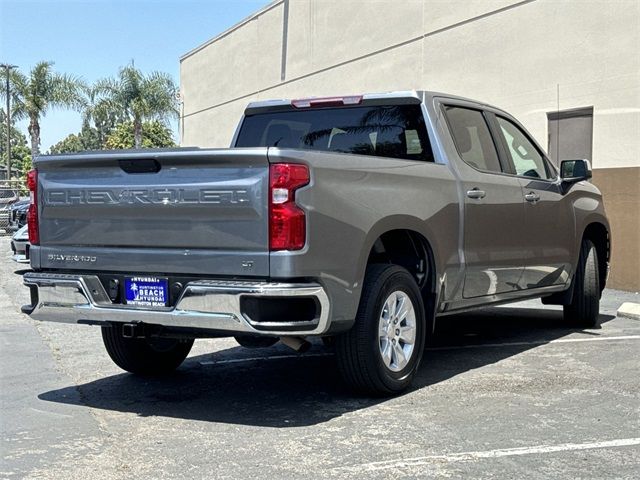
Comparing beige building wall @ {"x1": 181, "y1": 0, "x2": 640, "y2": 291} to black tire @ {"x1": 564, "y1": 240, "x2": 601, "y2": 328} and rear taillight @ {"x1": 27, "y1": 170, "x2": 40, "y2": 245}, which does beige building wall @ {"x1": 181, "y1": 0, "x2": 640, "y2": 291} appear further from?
rear taillight @ {"x1": 27, "y1": 170, "x2": 40, "y2": 245}

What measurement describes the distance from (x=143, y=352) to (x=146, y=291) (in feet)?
4.52

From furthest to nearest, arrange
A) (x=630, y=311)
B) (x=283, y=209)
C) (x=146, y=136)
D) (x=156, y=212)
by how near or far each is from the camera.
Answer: (x=146, y=136) < (x=630, y=311) < (x=156, y=212) < (x=283, y=209)

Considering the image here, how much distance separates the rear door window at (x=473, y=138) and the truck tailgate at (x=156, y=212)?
2340 millimetres

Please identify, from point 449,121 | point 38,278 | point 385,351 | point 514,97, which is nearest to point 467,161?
point 449,121

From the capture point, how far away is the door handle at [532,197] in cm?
731

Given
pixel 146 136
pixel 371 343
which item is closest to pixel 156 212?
pixel 371 343

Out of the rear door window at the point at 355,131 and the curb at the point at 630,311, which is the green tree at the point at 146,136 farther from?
the rear door window at the point at 355,131

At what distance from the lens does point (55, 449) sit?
15.4ft

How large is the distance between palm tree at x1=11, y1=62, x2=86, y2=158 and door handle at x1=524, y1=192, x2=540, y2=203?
39.5 metres

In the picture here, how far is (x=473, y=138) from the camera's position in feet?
23.0

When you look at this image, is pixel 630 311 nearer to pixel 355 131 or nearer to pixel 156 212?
pixel 355 131

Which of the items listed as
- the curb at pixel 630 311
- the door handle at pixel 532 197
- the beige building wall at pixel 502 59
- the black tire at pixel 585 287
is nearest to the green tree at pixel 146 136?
the beige building wall at pixel 502 59

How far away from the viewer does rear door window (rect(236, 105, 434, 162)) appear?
6.63 meters

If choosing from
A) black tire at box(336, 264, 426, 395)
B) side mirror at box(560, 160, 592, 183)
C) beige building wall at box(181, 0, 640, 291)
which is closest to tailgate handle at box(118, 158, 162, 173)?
black tire at box(336, 264, 426, 395)
